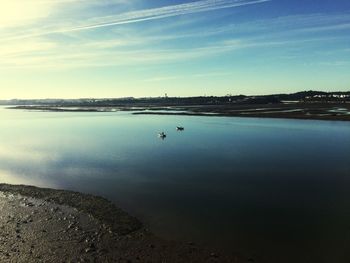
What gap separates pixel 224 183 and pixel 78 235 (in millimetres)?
12041

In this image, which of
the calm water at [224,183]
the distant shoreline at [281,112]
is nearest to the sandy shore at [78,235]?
the calm water at [224,183]

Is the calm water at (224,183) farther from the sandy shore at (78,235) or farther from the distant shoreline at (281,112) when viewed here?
the distant shoreline at (281,112)

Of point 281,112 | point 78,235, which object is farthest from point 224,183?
point 281,112

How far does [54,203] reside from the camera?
2450cm

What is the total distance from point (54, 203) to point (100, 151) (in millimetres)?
20402

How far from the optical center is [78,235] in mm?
19328

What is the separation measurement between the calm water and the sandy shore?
3.85 feet

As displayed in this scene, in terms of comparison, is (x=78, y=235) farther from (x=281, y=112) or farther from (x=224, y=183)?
(x=281, y=112)

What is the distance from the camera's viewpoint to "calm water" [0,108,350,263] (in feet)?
62.2

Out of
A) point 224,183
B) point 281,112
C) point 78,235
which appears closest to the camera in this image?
point 78,235

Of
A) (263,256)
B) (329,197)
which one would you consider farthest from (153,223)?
(329,197)

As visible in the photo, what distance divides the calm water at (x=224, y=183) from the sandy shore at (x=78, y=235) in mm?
1172

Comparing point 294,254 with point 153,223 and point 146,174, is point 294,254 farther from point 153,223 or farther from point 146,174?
point 146,174

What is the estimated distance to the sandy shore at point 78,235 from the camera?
669 inches
